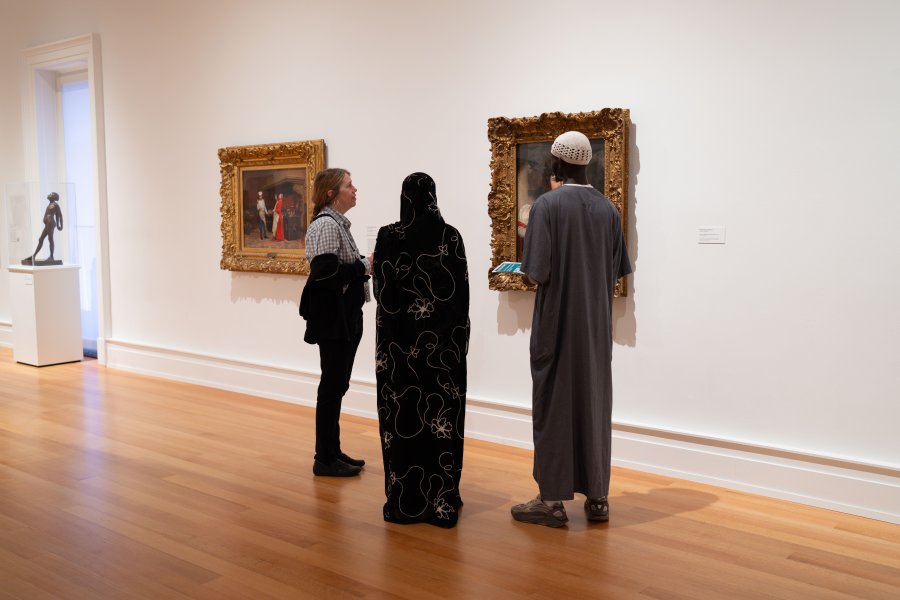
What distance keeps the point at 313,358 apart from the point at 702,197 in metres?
4.43

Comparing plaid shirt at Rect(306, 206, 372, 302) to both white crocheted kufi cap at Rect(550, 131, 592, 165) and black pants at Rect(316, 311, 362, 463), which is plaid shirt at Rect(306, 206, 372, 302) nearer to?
black pants at Rect(316, 311, 362, 463)

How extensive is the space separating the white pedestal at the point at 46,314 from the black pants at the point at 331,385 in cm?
629

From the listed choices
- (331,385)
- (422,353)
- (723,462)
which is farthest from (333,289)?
(723,462)

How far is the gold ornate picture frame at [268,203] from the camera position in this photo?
865 centimetres

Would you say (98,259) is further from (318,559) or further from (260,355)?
(318,559)

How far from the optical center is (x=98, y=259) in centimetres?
1098

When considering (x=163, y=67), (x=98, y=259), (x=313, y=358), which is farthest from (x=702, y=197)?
(x=98, y=259)

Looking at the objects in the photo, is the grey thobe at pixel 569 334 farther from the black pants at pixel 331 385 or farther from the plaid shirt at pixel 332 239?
the black pants at pixel 331 385

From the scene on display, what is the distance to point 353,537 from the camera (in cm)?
500

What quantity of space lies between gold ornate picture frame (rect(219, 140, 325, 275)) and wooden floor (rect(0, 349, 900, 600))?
2.43 metres

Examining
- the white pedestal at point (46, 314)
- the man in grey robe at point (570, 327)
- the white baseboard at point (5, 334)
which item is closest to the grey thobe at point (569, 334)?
the man in grey robe at point (570, 327)

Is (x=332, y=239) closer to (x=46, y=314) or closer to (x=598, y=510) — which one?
(x=598, y=510)

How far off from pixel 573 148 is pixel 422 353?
1550mm

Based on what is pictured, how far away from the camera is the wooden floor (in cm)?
432
